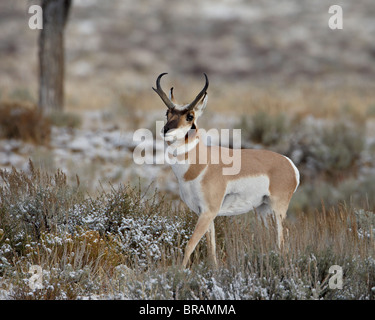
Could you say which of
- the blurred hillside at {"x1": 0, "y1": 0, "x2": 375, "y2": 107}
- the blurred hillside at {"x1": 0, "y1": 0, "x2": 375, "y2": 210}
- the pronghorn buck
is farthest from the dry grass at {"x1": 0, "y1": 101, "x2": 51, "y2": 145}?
the blurred hillside at {"x1": 0, "y1": 0, "x2": 375, "y2": 107}

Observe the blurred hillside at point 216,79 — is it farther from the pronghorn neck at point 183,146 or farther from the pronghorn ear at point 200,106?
the pronghorn ear at point 200,106

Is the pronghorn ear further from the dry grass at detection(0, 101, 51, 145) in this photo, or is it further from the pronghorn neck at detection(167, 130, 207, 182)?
the dry grass at detection(0, 101, 51, 145)

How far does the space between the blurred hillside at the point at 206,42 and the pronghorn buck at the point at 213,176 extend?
121 ft

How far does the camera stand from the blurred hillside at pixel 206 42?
4462cm

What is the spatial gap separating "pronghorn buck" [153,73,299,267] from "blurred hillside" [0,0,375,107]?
1450 inches

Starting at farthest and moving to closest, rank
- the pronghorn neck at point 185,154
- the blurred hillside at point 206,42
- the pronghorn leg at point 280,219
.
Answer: the blurred hillside at point 206,42
the pronghorn leg at point 280,219
the pronghorn neck at point 185,154

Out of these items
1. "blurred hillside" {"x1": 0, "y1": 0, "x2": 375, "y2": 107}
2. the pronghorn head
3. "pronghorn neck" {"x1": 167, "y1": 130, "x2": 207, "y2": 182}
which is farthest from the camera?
"blurred hillside" {"x1": 0, "y1": 0, "x2": 375, "y2": 107}

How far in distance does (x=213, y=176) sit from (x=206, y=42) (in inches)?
1908

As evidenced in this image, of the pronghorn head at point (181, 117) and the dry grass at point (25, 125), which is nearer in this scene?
the pronghorn head at point (181, 117)

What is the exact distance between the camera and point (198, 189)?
4508 millimetres

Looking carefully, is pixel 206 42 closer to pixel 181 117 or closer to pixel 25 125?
pixel 25 125

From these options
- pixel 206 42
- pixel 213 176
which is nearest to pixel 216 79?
pixel 206 42

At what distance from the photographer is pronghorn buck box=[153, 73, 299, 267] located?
14.4ft

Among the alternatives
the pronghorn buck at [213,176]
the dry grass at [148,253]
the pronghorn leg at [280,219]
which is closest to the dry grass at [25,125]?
the dry grass at [148,253]
